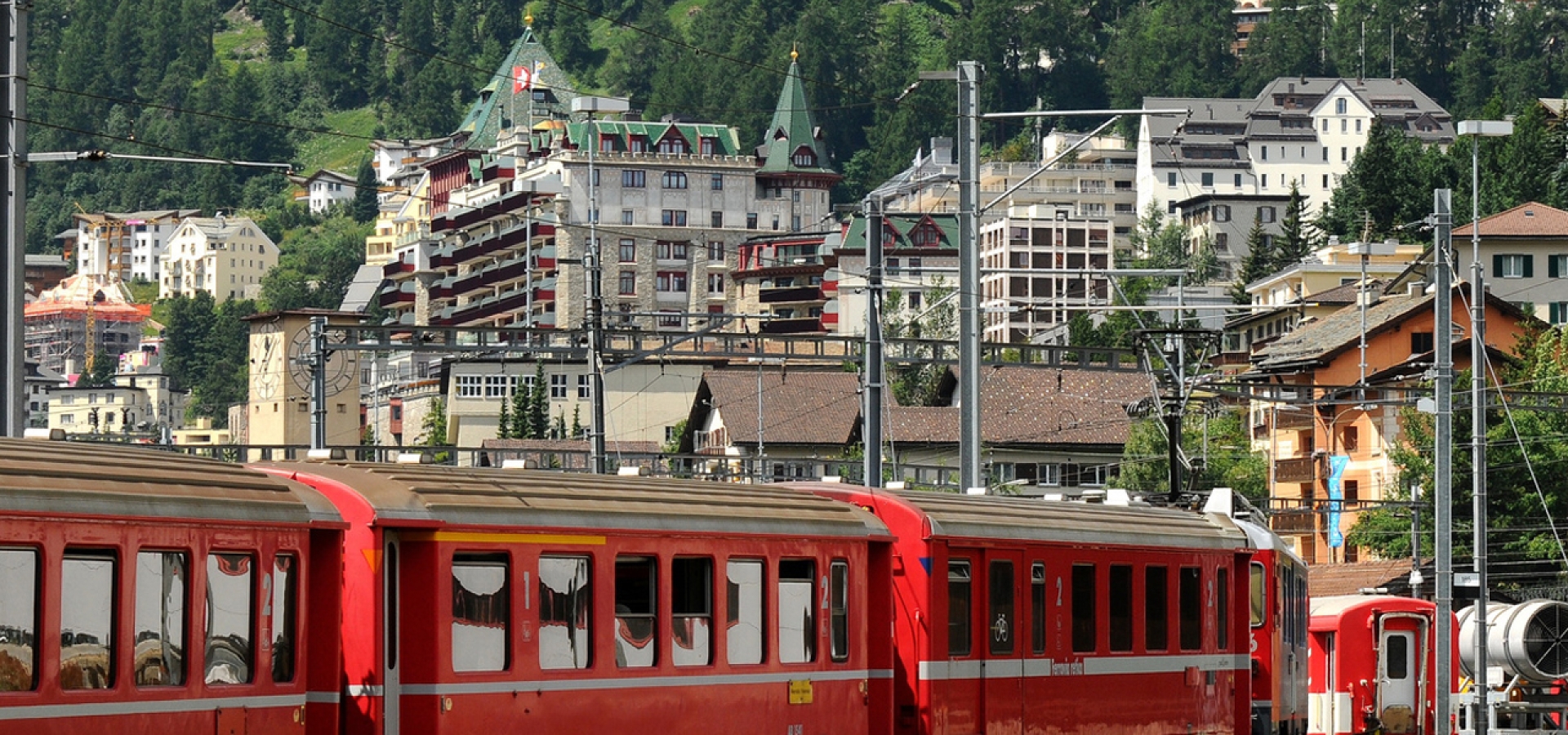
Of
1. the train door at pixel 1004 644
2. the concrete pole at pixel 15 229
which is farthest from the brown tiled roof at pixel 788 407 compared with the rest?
the concrete pole at pixel 15 229

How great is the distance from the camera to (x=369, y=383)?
19625 centimetres

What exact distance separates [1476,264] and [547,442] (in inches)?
3387

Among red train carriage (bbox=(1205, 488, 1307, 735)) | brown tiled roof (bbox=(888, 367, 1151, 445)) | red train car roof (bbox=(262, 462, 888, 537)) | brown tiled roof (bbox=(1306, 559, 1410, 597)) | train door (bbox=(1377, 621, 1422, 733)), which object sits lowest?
brown tiled roof (bbox=(1306, 559, 1410, 597))

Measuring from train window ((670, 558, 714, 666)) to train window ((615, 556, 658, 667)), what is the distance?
0.19m

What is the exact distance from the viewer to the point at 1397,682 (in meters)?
34.3

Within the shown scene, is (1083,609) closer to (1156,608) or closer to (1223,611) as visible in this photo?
(1156,608)

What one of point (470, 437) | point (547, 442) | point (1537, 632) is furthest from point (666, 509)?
point (470, 437)

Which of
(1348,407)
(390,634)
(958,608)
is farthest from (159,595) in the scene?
(1348,407)

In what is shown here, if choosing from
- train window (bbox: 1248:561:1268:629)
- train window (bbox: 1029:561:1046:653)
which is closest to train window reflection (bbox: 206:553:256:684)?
train window (bbox: 1029:561:1046:653)

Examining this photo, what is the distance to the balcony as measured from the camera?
9200 centimetres

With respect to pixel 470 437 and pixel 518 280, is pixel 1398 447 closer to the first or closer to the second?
pixel 470 437

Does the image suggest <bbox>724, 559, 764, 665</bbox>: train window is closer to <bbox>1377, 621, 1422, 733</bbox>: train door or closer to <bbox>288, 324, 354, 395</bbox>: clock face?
<bbox>1377, 621, 1422, 733</bbox>: train door

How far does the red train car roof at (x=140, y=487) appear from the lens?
13422mm

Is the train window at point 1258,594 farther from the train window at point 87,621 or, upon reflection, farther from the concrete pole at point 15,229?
the train window at point 87,621
